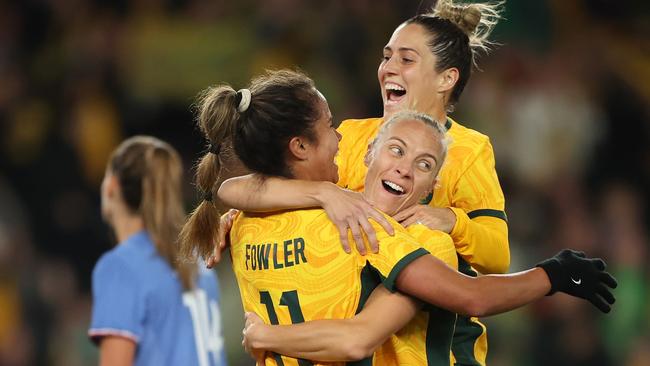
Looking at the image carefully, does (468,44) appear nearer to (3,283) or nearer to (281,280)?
(281,280)

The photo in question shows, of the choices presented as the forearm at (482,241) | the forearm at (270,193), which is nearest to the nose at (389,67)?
the forearm at (482,241)

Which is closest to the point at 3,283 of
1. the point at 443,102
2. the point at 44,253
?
the point at 44,253

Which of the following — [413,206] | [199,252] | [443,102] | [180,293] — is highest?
[443,102]

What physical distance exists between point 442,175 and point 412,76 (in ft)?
1.52

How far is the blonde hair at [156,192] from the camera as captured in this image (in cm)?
445

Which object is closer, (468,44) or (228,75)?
(468,44)

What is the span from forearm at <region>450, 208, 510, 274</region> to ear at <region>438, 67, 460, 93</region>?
0.61 m

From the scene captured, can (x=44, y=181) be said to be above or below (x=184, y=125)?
below

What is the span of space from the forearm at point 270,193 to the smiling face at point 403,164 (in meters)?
0.15

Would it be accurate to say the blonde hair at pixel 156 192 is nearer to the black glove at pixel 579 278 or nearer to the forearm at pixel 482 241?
the forearm at pixel 482 241

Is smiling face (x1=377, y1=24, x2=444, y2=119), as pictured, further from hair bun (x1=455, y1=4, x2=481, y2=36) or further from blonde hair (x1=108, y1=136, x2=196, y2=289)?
blonde hair (x1=108, y1=136, x2=196, y2=289)

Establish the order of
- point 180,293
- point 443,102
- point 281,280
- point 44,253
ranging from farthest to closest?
point 44,253 → point 180,293 → point 443,102 → point 281,280

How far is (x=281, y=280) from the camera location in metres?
2.90

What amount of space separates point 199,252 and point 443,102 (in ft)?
3.72
